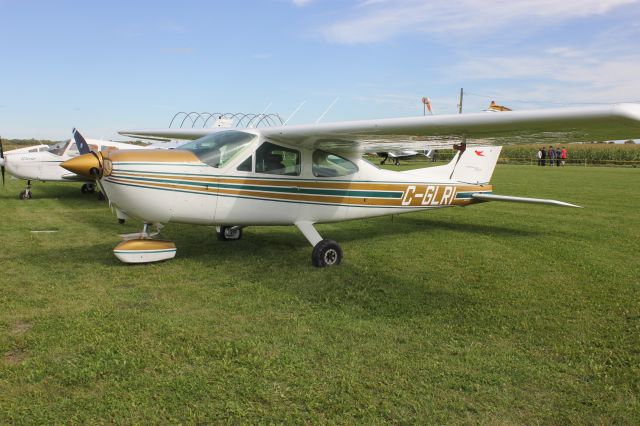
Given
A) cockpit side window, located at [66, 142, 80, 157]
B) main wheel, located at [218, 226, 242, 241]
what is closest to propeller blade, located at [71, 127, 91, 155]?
cockpit side window, located at [66, 142, 80, 157]

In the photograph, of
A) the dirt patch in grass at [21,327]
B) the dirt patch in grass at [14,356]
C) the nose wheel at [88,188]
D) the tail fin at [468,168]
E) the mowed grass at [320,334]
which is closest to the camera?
the mowed grass at [320,334]

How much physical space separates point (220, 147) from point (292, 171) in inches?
42.4

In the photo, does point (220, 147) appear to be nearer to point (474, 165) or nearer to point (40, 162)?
point (474, 165)

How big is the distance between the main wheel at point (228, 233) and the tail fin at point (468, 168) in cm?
334

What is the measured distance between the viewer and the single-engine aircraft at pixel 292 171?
4.80 m

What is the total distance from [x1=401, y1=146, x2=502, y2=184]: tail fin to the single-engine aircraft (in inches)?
29.8

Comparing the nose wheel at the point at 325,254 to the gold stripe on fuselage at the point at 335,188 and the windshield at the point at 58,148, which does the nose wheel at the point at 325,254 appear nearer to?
the gold stripe on fuselage at the point at 335,188

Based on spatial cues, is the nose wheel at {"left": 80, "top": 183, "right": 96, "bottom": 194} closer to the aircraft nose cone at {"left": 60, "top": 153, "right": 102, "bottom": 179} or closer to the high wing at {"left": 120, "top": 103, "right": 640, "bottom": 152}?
the aircraft nose cone at {"left": 60, "top": 153, "right": 102, "bottom": 179}

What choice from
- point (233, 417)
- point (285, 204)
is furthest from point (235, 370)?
point (285, 204)

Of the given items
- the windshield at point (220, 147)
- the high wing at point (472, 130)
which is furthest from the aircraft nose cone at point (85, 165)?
the high wing at point (472, 130)

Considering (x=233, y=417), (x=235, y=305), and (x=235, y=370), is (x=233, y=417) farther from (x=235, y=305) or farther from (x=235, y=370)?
(x=235, y=305)

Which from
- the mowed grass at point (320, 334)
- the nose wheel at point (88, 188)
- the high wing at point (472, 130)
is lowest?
the nose wheel at point (88, 188)

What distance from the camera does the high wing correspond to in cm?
378

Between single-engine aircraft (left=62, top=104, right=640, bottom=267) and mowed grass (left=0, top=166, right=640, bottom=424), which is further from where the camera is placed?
single-engine aircraft (left=62, top=104, right=640, bottom=267)
